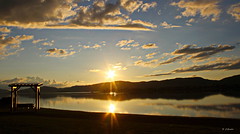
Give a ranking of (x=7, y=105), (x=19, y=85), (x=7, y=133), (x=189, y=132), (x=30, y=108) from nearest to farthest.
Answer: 1. (x=7, y=133)
2. (x=189, y=132)
3. (x=19, y=85)
4. (x=30, y=108)
5. (x=7, y=105)

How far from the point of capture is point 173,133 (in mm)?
12594

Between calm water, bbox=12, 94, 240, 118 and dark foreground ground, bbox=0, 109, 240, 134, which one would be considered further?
calm water, bbox=12, 94, 240, 118

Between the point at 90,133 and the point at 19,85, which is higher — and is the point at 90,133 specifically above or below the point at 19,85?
below

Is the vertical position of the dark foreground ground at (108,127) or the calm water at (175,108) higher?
the dark foreground ground at (108,127)

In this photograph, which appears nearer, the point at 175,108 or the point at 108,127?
the point at 108,127

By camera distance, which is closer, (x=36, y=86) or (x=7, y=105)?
(x=36, y=86)

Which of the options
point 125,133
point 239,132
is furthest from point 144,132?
point 239,132

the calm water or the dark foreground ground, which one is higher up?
the dark foreground ground

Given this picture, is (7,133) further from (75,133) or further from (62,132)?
(75,133)

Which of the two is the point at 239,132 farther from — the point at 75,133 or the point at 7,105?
the point at 7,105

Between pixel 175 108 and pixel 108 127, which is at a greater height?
pixel 108 127

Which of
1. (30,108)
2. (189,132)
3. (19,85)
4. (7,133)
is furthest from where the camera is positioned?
(30,108)

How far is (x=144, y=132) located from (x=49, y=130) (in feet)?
20.0

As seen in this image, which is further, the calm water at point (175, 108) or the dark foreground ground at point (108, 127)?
the calm water at point (175, 108)
